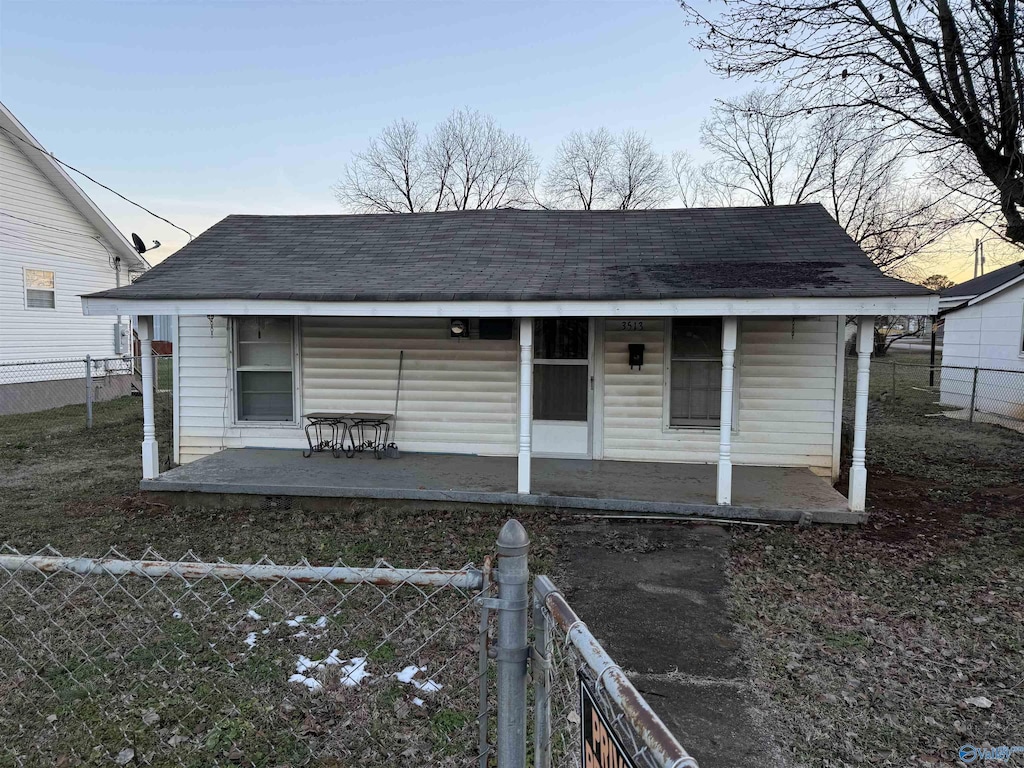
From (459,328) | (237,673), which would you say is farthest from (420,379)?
(237,673)

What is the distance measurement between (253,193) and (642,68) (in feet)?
58.6

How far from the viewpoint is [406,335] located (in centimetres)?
823

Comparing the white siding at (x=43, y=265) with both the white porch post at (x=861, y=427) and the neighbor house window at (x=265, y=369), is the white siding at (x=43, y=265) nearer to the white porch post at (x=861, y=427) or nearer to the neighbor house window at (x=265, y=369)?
the neighbor house window at (x=265, y=369)

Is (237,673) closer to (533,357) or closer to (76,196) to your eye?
(533,357)

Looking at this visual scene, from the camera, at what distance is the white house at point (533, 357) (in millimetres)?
6391

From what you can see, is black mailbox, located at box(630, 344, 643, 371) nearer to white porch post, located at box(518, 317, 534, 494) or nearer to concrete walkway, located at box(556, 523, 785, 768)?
white porch post, located at box(518, 317, 534, 494)

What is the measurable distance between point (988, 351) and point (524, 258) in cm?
1336

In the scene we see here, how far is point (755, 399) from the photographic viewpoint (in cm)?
772

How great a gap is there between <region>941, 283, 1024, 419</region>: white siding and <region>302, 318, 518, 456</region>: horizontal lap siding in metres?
11.3

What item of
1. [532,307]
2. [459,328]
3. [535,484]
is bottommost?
[535,484]

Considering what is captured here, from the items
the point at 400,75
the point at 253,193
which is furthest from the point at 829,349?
the point at 253,193

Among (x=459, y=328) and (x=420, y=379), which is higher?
(x=459, y=328)

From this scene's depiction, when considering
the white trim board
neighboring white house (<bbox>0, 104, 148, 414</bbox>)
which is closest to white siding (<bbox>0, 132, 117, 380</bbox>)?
neighboring white house (<bbox>0, 104, 148, 414</bbox>)

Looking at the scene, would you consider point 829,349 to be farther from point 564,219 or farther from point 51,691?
point 51,691
